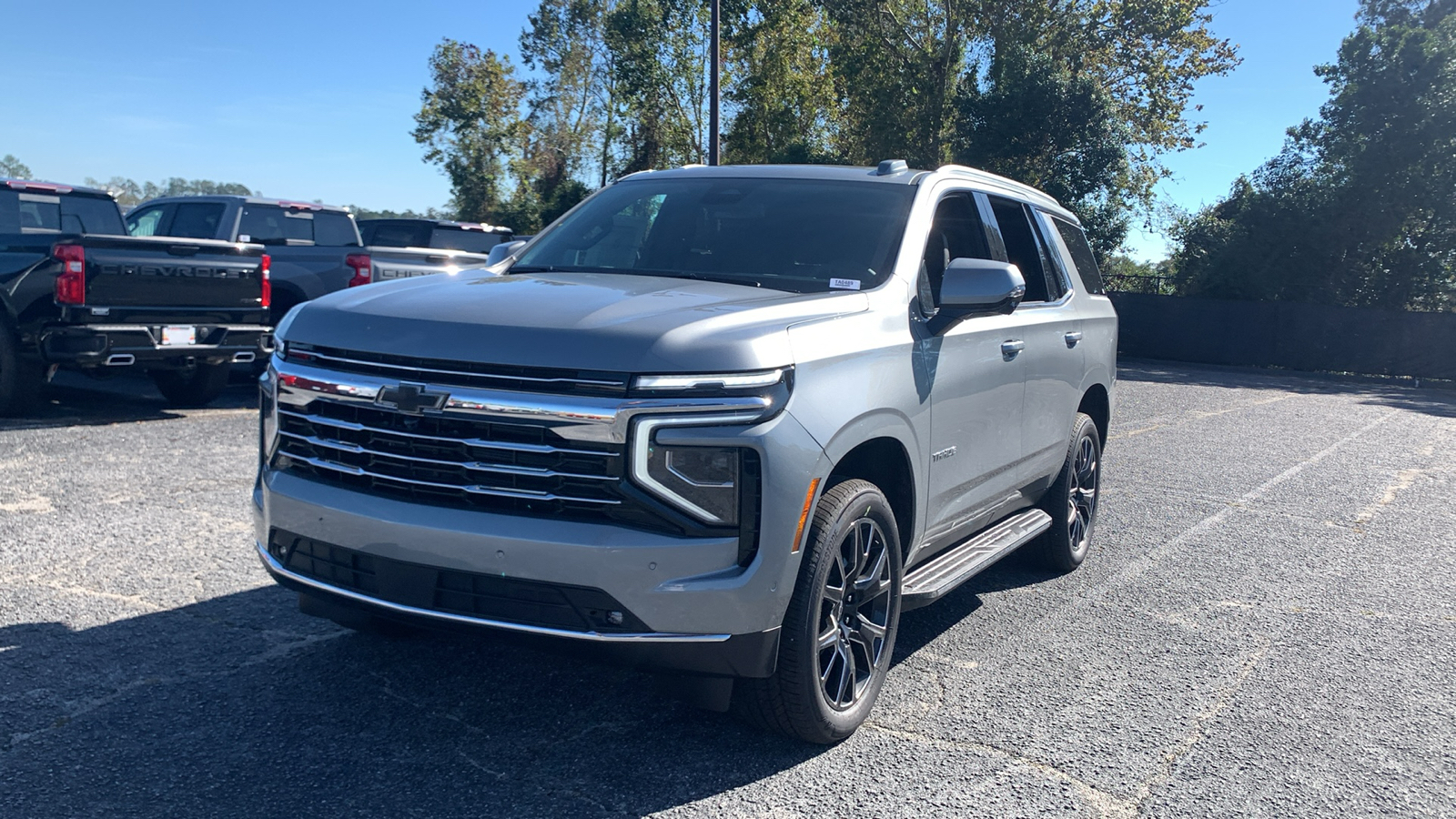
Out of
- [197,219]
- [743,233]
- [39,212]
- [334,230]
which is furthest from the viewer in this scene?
[334,230]

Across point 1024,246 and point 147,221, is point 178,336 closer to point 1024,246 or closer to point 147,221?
point 147,221

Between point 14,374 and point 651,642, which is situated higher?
point 14,374

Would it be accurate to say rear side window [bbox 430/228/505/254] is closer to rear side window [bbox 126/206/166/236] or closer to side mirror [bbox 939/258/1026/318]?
rear side window [bbox 126/206/166/236]

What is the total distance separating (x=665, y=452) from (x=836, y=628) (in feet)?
3.23

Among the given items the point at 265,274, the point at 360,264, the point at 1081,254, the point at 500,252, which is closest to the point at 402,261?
the point at 360,264

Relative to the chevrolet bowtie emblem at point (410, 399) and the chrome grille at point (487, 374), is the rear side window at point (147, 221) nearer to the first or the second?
the chrome grille at point (487, 374)

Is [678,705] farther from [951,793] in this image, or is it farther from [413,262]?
[413,262]

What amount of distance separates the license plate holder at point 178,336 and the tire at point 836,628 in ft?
26.0

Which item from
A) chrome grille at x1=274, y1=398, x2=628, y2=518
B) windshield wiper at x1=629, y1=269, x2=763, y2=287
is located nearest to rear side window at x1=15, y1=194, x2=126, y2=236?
windshield wiper at x1=629, y1=269, x2=763, y2=287

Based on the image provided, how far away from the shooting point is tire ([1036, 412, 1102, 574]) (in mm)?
5977

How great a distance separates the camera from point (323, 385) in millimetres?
3477

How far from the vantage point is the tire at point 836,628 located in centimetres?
341

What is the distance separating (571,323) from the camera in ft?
10.8

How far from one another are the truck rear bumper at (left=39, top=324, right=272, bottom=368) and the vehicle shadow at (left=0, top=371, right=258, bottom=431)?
601 mm
